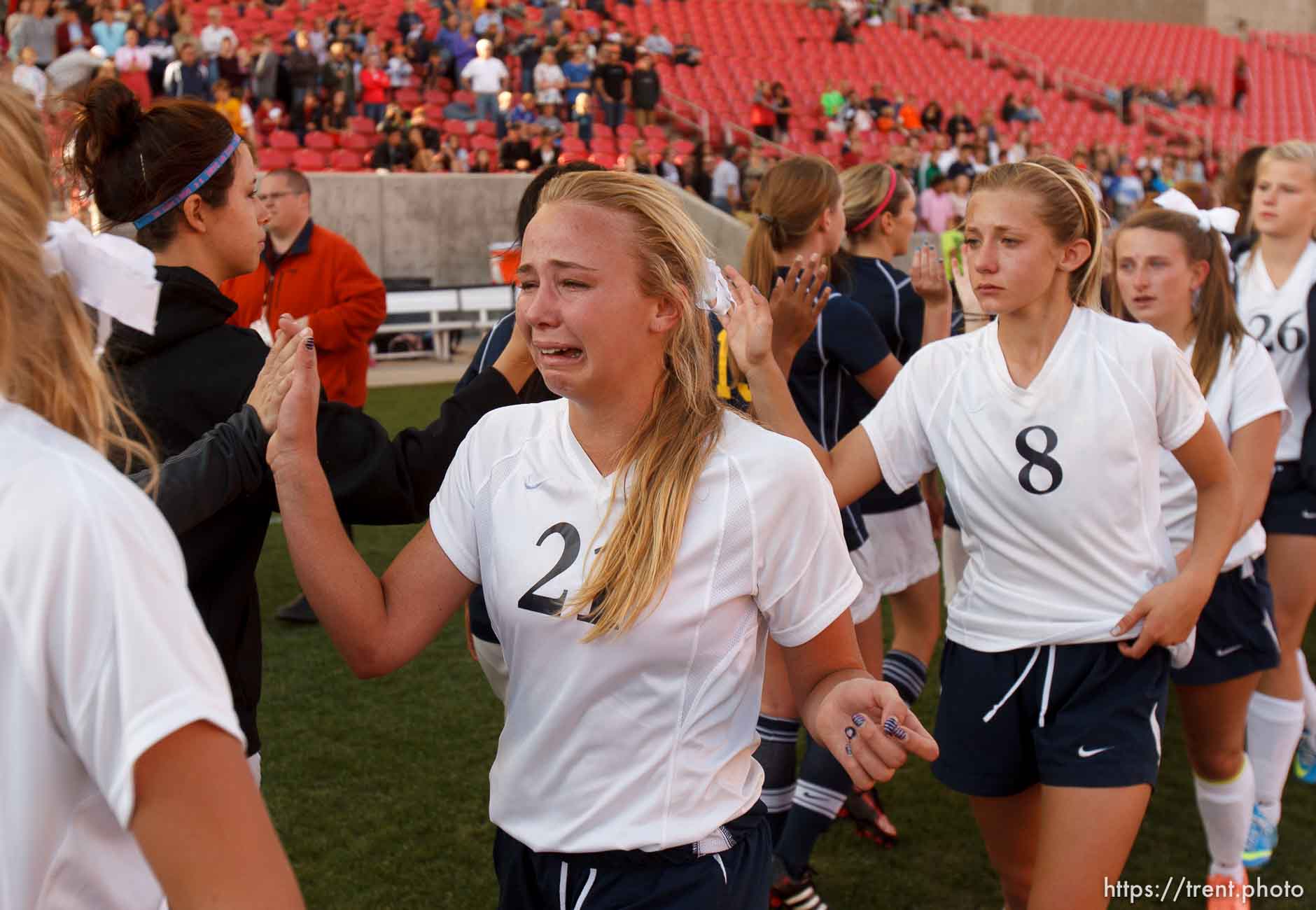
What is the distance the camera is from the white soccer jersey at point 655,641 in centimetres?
183

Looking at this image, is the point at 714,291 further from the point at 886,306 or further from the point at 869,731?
the point at 886,306

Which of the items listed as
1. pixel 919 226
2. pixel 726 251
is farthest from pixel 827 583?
pixel 919 226

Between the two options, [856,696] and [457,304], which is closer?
[856,696]

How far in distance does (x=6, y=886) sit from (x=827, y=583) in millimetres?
1168

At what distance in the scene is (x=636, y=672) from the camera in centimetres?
184

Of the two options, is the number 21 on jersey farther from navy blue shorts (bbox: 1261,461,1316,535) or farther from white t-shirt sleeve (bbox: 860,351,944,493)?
navy blue shorts (bbox: 1261,461,1316,535)

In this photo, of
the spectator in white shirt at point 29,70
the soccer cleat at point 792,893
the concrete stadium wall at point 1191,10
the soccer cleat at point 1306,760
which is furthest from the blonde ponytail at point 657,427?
the concrete stadium wall at point 1191,10

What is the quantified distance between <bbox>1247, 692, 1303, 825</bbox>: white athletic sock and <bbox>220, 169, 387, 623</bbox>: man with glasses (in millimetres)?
3743

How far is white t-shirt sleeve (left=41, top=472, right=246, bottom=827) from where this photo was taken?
3.18ft

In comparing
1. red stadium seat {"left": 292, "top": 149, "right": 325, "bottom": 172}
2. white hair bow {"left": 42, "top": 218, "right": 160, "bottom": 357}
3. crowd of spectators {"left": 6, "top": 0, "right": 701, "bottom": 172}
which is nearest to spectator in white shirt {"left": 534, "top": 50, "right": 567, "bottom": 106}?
crowd of spectators {"left": 6, "top": 0, "right": 701, "bottom": 172}

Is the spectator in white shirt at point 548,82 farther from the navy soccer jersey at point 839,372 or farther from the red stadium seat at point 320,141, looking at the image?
the navy soccer jersey at point 839,372

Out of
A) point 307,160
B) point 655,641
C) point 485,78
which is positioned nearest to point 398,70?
point 485,78

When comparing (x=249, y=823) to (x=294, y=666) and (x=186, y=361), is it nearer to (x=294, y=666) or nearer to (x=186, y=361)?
(x=186, y=361)

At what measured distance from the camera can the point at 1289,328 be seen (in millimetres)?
4105
